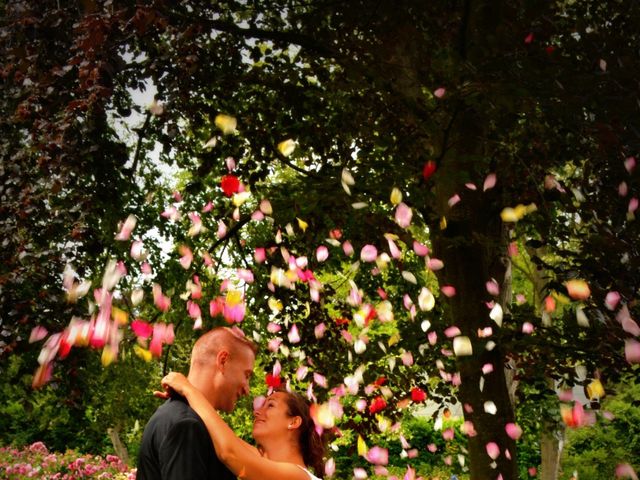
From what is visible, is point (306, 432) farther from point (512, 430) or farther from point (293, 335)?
point (293, 335)

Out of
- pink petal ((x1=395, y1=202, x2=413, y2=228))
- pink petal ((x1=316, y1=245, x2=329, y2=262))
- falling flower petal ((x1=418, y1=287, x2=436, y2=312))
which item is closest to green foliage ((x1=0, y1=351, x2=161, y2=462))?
pink petal ((x1=316, y1=245, x2=329, y2=262))

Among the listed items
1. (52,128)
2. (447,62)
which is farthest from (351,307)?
(52,128)

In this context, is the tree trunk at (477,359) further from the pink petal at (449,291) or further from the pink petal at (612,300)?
the pink petal at (612,300)

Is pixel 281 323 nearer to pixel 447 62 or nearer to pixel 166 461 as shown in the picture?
pixel 447 62

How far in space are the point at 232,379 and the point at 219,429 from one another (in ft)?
1.24

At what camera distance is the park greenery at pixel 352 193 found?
5.28 m

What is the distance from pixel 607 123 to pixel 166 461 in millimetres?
3557

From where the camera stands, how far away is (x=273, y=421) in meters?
4.67

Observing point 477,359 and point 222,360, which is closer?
point 222,360

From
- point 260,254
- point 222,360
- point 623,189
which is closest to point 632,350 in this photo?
point 623,189

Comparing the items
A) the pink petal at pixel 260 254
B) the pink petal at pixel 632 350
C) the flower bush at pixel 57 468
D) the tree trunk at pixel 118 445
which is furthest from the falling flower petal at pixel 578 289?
the tree trunk at pixel 118 445

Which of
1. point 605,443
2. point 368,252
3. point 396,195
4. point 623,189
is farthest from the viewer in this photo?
→ point 605,443

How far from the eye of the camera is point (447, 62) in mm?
5941

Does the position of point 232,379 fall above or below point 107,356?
above
